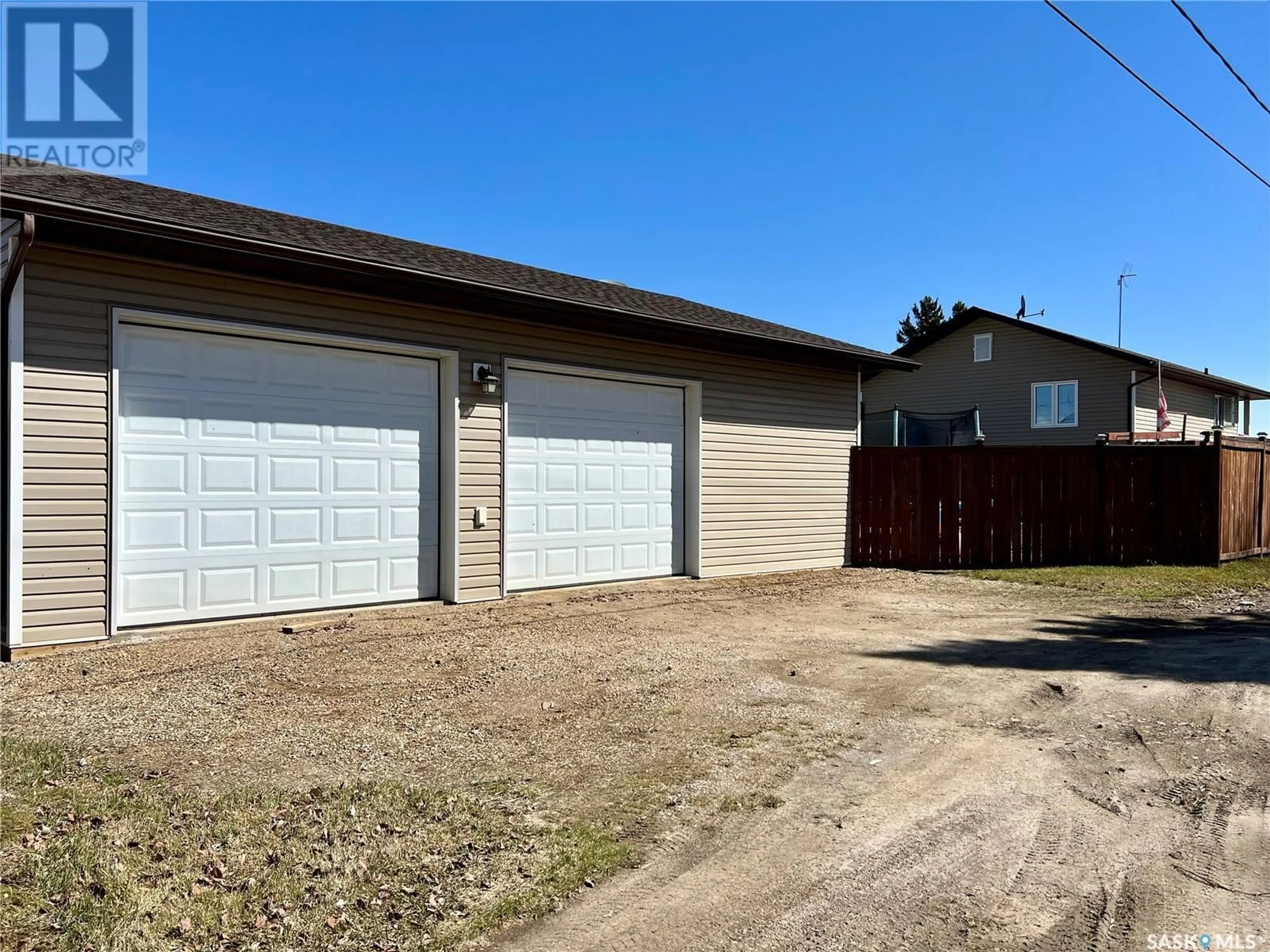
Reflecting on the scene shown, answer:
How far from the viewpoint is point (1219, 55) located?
8.27 m

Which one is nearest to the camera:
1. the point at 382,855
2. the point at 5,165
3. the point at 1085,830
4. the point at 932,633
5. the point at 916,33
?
the point at 382,855

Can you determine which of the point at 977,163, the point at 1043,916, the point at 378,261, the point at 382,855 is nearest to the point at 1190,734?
the point at 1043,916

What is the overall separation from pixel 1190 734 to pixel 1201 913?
2196 millimetres

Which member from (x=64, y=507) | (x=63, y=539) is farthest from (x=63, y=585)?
(x=64, y=507)

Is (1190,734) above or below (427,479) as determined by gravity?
below

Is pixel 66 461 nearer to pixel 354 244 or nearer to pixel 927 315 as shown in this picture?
pixel 354 244

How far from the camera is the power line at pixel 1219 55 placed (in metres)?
7.72

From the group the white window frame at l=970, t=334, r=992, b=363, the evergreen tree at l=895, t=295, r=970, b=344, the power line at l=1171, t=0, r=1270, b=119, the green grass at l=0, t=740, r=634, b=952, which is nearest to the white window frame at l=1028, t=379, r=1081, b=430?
the white window frame at l=970, t=334, r=992, b=363

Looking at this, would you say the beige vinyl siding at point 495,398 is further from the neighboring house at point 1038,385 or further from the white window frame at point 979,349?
the white window frame at point 979,349

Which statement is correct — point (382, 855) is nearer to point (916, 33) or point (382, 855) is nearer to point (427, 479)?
point (427, 479)

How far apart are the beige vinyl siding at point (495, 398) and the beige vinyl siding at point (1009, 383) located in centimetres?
844

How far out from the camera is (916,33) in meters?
8.61

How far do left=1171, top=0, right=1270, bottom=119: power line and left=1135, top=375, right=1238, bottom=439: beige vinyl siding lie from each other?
11.2 metres

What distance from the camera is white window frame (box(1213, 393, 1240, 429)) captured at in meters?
24.4
